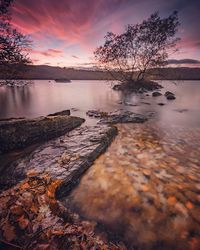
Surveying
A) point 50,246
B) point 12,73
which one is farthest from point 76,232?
point 12,73

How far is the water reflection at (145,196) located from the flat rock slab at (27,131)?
2513 mm

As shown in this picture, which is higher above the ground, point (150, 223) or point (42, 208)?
point (42, 208)

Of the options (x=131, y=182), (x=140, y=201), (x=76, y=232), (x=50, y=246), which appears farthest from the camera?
(x=131, y=182)

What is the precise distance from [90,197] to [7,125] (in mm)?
3882

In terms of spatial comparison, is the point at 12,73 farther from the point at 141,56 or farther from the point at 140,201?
the point at 141,56

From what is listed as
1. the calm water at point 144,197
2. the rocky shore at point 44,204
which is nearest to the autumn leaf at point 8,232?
the rocky shore at point 44,204

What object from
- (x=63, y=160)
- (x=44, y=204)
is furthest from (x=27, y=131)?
(x=44, y=204)

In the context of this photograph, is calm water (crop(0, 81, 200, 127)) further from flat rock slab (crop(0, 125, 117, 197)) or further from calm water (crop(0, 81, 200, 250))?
flat rock slab (crop(0, 125, 117, 197))

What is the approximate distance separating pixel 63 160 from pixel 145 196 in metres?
2.14

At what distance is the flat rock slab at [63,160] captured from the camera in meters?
A: 3.21

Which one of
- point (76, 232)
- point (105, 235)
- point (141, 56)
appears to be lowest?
point (105, 235)

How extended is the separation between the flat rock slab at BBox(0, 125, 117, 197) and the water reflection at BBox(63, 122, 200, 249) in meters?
0.25

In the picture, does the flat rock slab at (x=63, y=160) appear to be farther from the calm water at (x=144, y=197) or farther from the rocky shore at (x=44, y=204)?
the calm water at (x=144, y=197)

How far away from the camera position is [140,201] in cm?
280
